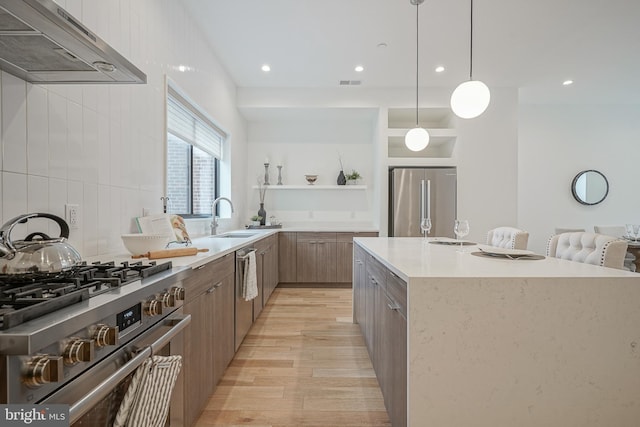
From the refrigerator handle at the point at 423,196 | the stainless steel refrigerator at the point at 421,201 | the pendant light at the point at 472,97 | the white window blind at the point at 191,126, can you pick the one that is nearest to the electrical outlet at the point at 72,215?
the white window blind at the point at 191,126

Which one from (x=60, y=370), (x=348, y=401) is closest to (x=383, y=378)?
(x=348, y=401)

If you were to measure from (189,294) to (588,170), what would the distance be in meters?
6.92

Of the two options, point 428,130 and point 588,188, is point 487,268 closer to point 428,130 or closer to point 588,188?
point 428,130

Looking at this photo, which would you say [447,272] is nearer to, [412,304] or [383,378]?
[412,304]

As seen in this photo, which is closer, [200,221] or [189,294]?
[189,294]

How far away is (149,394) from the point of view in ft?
3.33

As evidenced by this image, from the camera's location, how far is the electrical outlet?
1.53m

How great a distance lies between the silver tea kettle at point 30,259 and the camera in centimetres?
96

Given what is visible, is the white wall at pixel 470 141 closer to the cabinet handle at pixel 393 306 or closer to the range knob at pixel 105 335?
the cabinet handle at pixel 393 306

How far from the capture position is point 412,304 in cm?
A: 122

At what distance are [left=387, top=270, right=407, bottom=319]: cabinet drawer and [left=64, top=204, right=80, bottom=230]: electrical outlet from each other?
154cm

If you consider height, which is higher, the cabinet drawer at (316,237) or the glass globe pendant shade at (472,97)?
the glass globe pendant shade at (472,97)

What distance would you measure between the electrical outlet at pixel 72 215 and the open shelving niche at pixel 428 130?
13.4ft

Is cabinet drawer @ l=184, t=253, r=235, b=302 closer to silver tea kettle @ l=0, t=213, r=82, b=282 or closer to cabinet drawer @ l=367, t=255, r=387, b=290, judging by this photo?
silver tea kettle @ l=0, t=213, r=82, b=282
